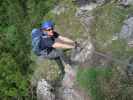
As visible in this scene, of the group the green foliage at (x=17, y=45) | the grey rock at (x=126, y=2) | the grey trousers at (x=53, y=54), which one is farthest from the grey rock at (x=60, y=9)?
the grey trousers at (x=53, y=54)

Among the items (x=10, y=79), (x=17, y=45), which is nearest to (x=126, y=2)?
(x=17, y=45)

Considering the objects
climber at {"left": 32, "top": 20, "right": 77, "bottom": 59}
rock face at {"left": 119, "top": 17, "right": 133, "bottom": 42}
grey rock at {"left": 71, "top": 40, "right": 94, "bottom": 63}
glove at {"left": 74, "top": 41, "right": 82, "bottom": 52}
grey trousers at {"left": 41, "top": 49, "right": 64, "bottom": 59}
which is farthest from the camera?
grey rock at {"left": 71, "top": 40, "right": 94, "bottom": 63}

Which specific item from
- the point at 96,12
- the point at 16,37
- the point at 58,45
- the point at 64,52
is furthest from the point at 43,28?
the point at 16,37

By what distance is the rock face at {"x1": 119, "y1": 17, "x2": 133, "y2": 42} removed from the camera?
12250 millimetres

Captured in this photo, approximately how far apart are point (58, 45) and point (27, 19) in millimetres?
6488

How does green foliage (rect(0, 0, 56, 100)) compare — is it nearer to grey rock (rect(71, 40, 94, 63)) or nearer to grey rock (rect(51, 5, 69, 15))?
grey rock (rect(51, 5, 69, 15))

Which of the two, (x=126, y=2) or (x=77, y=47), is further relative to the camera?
(x=126, y=2)

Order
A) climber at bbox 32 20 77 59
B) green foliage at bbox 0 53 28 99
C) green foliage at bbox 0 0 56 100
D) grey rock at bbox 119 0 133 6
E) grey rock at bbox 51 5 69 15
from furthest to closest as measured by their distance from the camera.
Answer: green foliage at bbox 0 0 56 100 → green foliage at bbox 0 53 28 99 → grey rock at bbox 51 5 69 15 → grey rock at bbox 119 0 133 6 → climber at bbox 32 20 77 59

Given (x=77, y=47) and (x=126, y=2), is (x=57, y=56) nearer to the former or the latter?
(x=77, y=47)

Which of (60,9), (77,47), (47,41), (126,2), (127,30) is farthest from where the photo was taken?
(60,9)

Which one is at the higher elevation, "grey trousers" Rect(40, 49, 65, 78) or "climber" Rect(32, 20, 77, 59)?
"climber" Rect(32, 20, 77, 59)

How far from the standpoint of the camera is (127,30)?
12469 millimetres

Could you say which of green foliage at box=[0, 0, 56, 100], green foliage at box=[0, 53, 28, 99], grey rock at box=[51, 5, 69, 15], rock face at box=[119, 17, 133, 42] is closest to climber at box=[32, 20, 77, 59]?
rock face at box=[119, 17, 133, 42]

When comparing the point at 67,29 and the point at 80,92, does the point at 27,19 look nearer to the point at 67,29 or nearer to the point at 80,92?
the point at 67,29
